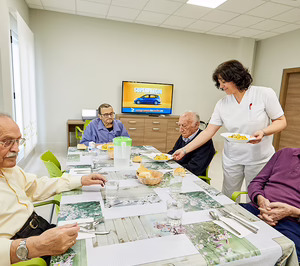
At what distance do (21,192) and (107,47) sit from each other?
405 centimetres

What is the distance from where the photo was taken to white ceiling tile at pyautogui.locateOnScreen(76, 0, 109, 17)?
3.70 meters

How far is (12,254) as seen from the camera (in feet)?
2.55

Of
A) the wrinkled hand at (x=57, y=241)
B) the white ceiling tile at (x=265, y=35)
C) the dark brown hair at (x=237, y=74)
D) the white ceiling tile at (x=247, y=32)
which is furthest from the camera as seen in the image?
the white ceiling tile at (x=265, y=35)

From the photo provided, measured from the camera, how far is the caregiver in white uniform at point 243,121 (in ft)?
5.73

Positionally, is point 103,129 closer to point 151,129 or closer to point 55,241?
point 55,241

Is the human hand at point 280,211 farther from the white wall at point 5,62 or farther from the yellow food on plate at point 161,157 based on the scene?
the white wall at point 5,62

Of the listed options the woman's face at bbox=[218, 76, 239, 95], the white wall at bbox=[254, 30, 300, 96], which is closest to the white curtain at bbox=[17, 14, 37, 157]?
the woman's face at bbox=[218, 76, 239, 95]

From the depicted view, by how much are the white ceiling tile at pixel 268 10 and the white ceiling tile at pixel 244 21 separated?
0.14 metres

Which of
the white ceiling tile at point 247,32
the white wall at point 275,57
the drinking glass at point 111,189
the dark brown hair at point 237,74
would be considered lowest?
the drinking glass at point 111,189

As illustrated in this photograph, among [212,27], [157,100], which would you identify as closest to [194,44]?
[212,27]

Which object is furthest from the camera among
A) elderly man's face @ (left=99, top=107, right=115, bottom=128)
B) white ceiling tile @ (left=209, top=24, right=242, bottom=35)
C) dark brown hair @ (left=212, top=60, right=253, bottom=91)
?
white ceiling tile @ (left=209, top=24, right=242, bottom=35)

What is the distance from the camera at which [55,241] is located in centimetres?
74

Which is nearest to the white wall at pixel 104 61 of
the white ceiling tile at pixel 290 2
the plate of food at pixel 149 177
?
the white ceiling tile at pixel 290 2

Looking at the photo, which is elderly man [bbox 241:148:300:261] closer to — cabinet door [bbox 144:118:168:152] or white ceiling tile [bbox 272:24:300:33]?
cabinet door [bbox 144:118:168:152]
